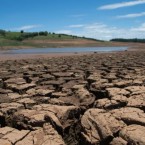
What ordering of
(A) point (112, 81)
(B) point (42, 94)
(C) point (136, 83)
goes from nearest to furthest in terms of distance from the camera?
(B) point (42, 94) → (C) point (136, 83) → (A) point (112, 81)

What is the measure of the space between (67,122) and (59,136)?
0.52 meters

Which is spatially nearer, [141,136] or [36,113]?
[141,136]

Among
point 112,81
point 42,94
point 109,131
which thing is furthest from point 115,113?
point 112,81

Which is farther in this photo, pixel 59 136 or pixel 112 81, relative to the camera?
pixel 112 81

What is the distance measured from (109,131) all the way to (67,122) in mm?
694

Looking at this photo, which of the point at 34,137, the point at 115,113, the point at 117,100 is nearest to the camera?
the point at 34,137

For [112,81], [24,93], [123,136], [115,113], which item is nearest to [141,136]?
[123,136]

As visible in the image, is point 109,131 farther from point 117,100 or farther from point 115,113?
point 117,100

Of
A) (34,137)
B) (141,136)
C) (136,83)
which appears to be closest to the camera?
(141,136)

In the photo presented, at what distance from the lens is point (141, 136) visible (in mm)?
3045

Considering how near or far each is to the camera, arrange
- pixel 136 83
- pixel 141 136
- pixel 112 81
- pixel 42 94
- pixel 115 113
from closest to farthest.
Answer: pixel 141 136
pixel 115 113
pixel 42 94
pixel 136 83
pixel 112 81

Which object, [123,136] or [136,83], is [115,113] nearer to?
[123,136]

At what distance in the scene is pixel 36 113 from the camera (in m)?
3.96

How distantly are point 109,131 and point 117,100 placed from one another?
1226 millimetres
